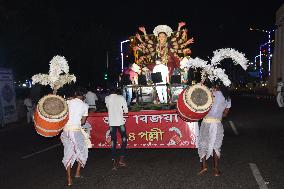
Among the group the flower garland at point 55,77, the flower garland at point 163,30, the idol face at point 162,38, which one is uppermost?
the flower garland at point 163,30

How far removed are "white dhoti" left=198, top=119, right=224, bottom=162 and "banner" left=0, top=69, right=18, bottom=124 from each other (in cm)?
1386

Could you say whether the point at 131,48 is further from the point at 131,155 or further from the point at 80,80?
the point at 80,80

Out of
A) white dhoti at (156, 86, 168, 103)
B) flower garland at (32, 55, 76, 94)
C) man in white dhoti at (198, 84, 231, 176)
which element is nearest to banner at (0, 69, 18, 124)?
white dhoti at (156, 86, 168, 103)

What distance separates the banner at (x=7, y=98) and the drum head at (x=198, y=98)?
13785mm

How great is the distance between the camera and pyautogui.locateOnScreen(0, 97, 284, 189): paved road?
760 centimetres

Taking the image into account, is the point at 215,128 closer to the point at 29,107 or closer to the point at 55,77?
the point at 55,77

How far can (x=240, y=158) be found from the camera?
984 cm

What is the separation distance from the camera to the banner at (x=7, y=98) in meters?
19.9

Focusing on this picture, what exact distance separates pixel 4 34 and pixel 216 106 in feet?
65.5

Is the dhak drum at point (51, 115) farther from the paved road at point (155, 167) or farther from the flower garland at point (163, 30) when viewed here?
the flower garland at point (163, 30)

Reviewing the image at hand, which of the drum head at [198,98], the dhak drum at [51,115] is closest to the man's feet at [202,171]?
the drum head at [198,98]

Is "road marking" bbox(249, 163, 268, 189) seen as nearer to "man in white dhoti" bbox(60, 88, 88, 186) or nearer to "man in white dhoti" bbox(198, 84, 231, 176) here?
"man in white dhoti" bbox(198, 84, 231, 176)

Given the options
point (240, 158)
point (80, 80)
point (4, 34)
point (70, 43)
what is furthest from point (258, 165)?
point (80, 80)

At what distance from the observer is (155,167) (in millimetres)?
9031
